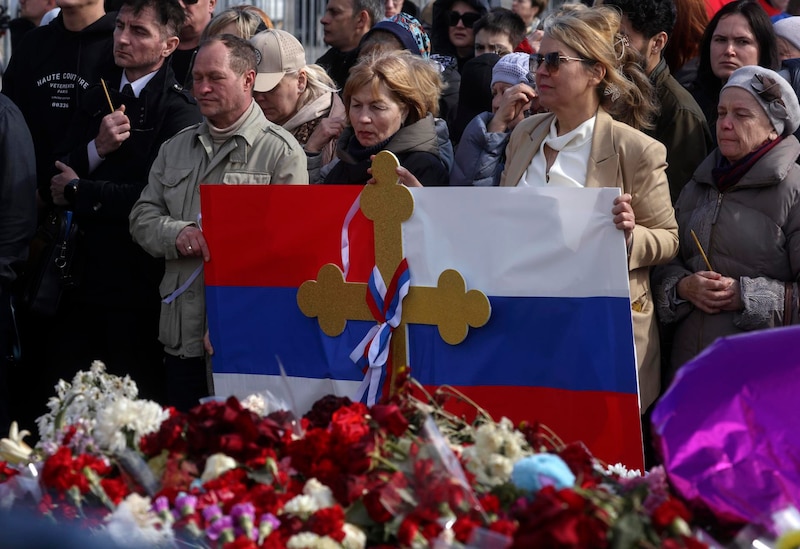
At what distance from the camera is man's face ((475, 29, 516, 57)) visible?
6.62 m

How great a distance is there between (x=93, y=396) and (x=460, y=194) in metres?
1.74

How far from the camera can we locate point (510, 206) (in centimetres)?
407

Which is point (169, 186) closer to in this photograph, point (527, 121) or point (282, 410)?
point (527, 121)

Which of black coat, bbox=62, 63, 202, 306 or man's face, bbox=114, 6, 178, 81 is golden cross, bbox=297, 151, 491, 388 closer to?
black coat, bbox=62, 63, 202, 306

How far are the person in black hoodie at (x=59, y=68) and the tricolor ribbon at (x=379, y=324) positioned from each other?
2.40 meters

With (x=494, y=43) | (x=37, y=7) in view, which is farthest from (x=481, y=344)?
(x=37, y=7)

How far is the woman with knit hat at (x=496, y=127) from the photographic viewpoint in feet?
16.0

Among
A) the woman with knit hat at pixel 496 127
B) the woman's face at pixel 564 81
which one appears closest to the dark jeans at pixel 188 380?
the woman with knit hat at pixel 496 127

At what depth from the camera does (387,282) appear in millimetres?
4227

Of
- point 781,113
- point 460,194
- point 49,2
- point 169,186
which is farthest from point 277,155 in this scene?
point 49,2

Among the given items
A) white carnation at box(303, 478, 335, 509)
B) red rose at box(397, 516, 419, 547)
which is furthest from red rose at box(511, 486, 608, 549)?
white carnation at box(303, 478, 335, 509)

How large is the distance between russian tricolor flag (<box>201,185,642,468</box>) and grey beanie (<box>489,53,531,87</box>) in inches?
55.8

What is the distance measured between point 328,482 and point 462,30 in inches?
221

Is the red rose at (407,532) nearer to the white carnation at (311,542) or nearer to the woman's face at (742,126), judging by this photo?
the white carnation at (311,542)
